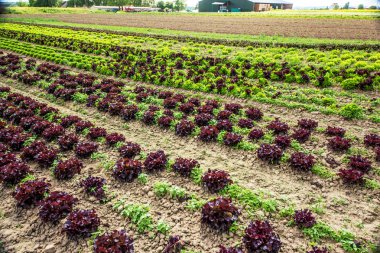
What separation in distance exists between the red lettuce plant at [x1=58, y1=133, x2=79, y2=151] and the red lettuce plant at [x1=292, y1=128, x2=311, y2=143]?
7891 millimetres

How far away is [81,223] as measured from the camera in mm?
5887

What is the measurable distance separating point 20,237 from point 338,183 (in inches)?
328

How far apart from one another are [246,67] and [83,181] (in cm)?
1343

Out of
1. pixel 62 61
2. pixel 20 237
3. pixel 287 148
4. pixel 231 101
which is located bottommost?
pixel 20 237

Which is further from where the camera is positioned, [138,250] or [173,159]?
[173,159]

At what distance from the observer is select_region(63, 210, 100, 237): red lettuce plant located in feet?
19.2

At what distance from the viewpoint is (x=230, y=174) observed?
7867 millimetres

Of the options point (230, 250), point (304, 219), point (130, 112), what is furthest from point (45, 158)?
point (304, 219)

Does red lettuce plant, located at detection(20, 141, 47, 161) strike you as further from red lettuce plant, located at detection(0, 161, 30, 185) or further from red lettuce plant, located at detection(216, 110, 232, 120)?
red lettuce plant, located at detection(216, 110, 232, 120)

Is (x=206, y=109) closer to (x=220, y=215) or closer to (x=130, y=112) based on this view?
(x=130, y=112)

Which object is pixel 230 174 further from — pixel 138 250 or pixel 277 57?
pixel 277 57

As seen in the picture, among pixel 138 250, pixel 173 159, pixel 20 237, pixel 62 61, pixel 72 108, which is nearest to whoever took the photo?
pixel 138 250

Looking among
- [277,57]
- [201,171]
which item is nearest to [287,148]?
[201,171]

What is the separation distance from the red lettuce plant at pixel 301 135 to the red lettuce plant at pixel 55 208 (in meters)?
7.50
